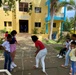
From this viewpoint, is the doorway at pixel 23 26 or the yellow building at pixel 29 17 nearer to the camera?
the yellow building at pixel 29 17

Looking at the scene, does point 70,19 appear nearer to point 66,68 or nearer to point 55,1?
point 55,1

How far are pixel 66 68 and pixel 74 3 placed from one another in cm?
1607

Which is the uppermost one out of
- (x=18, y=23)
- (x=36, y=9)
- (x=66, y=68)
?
(x=36, y=9)

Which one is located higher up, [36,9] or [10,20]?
[36,9]

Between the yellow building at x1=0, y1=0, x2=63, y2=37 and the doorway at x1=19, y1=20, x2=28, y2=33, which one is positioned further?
the doorway at x1=19, y1=20, x2=28, y2=33

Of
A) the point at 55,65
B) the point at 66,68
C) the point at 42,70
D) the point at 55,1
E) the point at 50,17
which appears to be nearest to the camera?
the point at 42,70

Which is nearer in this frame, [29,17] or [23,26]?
[29,17]

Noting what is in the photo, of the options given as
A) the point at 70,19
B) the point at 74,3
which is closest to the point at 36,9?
the point at 74,3

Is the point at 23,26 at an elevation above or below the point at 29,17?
below

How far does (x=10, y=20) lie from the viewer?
26547mm

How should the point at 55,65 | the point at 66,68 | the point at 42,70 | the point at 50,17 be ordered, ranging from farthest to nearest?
the point at 50,17, the point at 55,65, the point at 66,68, the point at 42,70

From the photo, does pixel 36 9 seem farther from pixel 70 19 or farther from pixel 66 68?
pixel 66 68

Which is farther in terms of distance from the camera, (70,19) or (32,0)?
(70,19)

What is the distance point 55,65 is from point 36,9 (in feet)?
66.6
